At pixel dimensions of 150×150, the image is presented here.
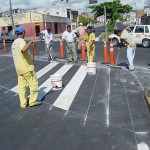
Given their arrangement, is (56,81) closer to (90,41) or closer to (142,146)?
(90,41)

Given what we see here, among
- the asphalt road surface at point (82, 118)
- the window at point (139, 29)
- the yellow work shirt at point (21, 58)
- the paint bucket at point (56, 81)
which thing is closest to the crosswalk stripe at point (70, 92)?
the asphalt road surface at point (82, 118)

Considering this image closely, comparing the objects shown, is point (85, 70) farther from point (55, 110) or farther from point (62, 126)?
point (62, 126)

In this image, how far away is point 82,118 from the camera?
6.47 metres

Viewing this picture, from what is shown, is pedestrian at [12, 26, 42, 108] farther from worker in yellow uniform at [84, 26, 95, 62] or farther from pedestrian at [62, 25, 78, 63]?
pedestrian at [62, 25, 78, 63]

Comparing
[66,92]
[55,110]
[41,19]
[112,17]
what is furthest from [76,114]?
[41,19]

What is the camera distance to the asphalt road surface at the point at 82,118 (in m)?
5.25

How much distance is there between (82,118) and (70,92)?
8.12 ft

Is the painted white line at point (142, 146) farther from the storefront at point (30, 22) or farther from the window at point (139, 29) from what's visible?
the storefront at point (30, 22)

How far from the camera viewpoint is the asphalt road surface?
5246 mm

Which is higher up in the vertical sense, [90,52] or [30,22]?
[30,22]

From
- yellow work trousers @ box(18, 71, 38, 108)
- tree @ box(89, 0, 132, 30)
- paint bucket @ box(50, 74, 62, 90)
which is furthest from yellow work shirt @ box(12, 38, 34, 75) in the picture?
tree @ box(89, 0, 132, 30)

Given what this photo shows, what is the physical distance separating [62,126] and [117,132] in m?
1.13

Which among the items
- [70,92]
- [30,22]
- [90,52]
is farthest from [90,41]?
[30,22]

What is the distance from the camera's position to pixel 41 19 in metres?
60.8
